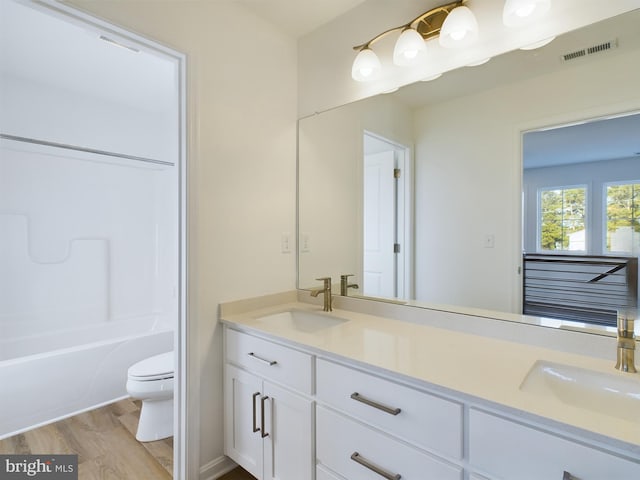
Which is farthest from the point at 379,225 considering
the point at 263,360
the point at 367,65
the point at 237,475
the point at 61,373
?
the point at 61,373

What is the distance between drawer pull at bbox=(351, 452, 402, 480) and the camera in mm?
978

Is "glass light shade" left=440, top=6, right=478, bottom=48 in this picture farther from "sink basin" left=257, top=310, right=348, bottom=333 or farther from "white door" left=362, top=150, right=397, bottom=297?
"sink basin" left=257, top=310, right=348, bottom=333

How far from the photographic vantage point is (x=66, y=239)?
2.67 m

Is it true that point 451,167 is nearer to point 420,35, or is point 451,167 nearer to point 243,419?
point 420,35

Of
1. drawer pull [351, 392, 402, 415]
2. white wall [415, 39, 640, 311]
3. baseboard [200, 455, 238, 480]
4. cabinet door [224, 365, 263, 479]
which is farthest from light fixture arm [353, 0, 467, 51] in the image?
baseboard [200, 455, 238, 480]

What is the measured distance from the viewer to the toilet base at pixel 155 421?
1917 mm

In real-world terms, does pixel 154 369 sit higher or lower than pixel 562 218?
lower

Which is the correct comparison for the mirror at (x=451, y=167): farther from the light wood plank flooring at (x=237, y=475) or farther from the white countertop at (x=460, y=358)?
the light wood plank flooring at (x=237, y=475)

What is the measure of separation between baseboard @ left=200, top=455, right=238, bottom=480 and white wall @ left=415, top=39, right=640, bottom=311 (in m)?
1.29

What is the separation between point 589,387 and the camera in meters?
0.97

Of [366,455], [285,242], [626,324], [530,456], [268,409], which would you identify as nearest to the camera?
[530,456]

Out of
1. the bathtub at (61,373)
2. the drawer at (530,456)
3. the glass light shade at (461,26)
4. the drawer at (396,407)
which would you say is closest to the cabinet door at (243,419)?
the drawer at (396,407)

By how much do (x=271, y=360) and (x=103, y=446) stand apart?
1334mm

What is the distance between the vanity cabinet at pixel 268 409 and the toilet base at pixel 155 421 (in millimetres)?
602
